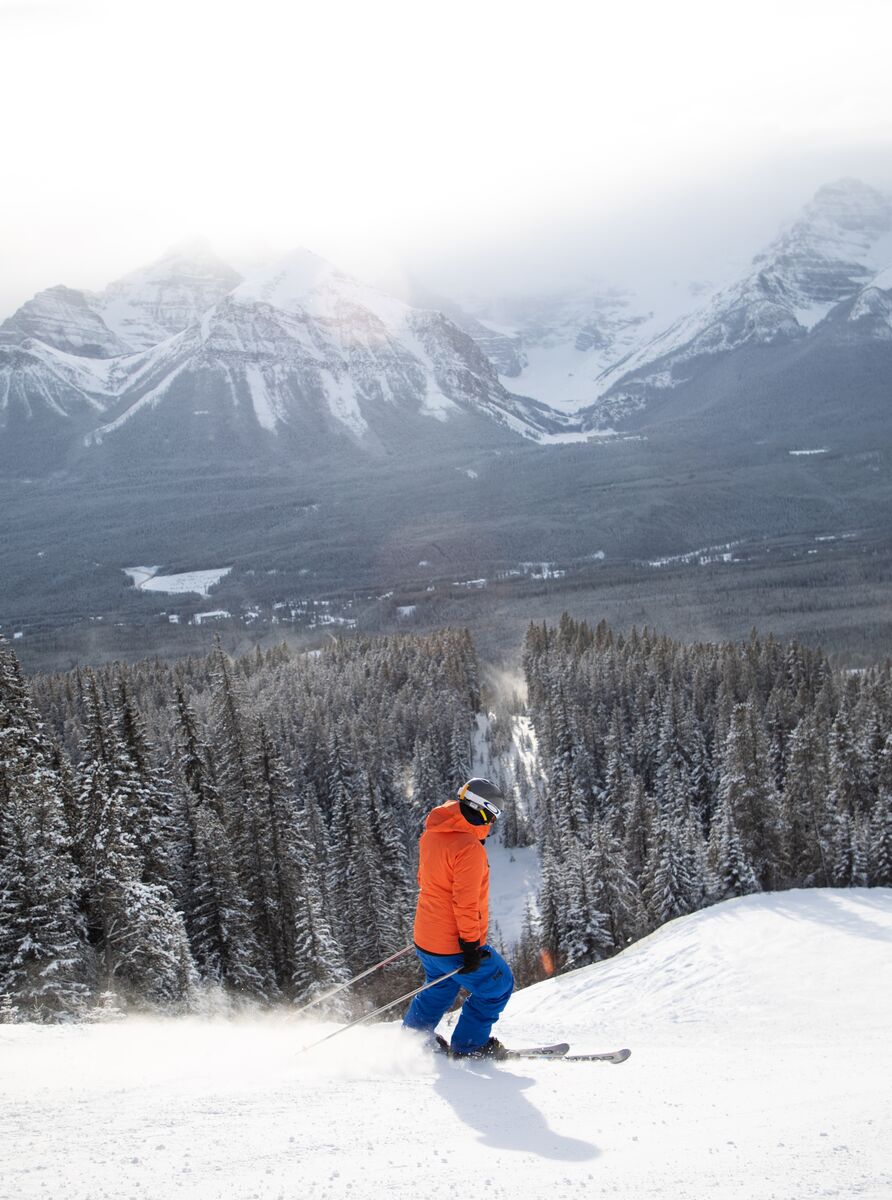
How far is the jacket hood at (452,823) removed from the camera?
978 centimetres

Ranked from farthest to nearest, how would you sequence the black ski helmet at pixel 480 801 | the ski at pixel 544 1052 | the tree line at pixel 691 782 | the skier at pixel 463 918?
the tree line at pixel 691 782, the ski at pixel 544 1052, the skier at pixel 463 918, the black ski helmet at pixel 480 801

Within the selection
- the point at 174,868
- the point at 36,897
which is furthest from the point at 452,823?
the point at 174,868

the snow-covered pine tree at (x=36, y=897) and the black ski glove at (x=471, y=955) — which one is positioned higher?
the black ski glove at (x=471, y=955)

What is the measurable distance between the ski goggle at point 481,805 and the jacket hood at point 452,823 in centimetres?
12

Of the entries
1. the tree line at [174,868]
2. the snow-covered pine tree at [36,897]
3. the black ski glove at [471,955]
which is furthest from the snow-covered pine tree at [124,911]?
the black ski glove at [471,955]

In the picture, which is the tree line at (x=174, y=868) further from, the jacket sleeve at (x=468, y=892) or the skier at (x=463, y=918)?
the jacket sleeve at (x=468, y=892)

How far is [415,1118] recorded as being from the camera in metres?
7.80

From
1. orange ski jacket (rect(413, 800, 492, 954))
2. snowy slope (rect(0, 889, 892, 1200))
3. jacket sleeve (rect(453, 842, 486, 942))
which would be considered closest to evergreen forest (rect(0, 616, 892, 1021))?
snowy slope (rect(0, 889, 892, 1200))

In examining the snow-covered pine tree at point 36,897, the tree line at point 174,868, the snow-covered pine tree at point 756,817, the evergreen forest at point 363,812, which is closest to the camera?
the snow-covered pine tree at point 36,897

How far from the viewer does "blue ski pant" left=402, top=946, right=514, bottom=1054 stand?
9.95 meters

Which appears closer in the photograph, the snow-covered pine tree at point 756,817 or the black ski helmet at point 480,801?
the black ski helmet at point 480,801

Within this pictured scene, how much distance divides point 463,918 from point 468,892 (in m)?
0.29

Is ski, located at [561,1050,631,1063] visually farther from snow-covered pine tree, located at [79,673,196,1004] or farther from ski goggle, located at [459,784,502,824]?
snow-covered pine tree, located at [79,673,196,1004]

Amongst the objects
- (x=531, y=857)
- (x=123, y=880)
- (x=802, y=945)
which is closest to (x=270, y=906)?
(x=123, y=880)
